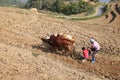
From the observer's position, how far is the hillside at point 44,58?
55.0 feet

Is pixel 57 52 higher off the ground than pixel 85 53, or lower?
lower

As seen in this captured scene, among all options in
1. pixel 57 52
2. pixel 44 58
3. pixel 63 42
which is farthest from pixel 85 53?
pixel 44 58

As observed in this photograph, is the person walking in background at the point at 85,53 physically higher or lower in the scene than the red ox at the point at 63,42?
lower

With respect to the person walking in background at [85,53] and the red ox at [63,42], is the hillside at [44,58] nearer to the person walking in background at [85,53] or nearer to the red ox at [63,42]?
the person walking in background at [85,53]

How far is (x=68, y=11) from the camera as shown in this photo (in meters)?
97.6

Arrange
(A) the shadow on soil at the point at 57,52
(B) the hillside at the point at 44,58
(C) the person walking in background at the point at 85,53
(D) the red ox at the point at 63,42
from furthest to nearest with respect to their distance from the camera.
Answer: (A) the shadow on soil at the point at 57,52 < (D) the red ox at the point at 63,42 < (C) the person walking in background at the point at 85,53 < (B) the hillside at the point at 44,58

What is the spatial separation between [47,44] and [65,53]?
2.23 meters

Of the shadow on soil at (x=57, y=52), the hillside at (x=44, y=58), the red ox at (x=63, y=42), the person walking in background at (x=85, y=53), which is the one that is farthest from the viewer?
the shadow on soil at (x=57, y=52)

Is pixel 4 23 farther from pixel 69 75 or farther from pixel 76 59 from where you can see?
pixel 69 75

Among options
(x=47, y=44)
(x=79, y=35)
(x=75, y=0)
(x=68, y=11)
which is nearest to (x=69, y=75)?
(x=47, y=44)

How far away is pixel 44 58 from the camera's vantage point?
19484mm

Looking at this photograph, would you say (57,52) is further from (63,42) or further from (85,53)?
(85,53)

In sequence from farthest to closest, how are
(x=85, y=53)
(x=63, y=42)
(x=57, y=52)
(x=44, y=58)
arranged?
(x=57, y=52) < (x=63, y=42) < (x=44, y=58) < (x=85, y=53)

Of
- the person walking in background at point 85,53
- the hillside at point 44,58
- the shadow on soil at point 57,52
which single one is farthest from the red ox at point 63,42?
the person walking in background at point 85,53
